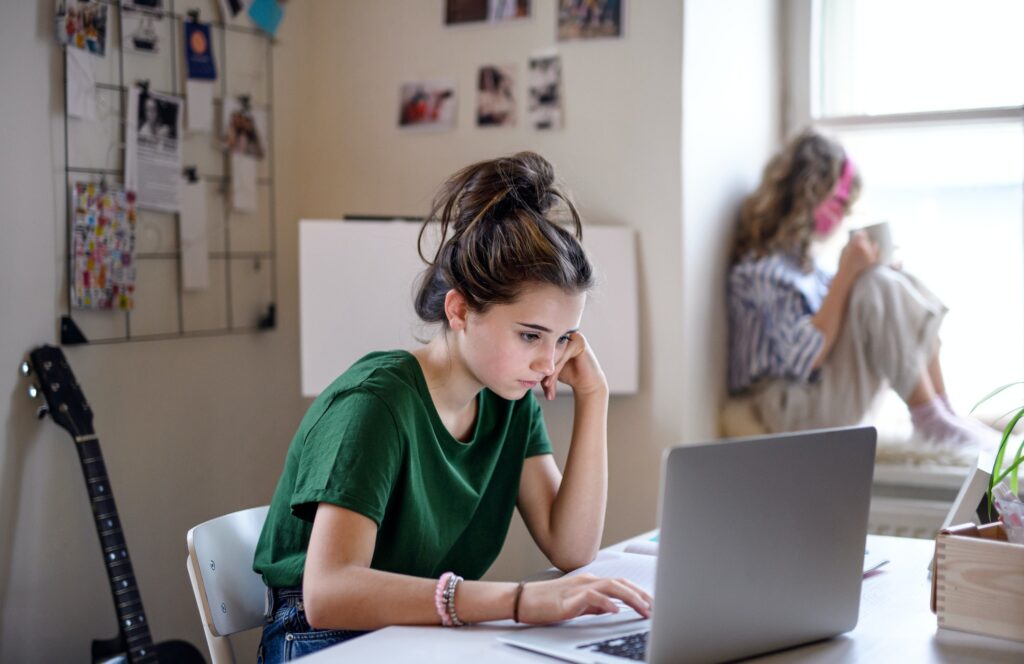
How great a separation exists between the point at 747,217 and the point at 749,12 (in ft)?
1.70

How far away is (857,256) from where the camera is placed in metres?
2.45

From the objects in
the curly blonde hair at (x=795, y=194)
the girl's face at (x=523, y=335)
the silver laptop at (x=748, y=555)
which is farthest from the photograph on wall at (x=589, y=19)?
the silver laptop at (x=748, y=555)

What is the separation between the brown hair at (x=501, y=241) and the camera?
4.30 ft

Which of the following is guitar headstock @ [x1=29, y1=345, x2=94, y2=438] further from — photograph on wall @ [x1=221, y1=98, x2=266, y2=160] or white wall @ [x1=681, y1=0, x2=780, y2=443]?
white wall @ [x1=681, y1=0, x2=780, y2=443]

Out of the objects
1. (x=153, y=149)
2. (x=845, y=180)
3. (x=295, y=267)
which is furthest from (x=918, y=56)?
(x=153, y=149)

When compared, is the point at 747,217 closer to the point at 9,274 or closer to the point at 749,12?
the point at 749,12

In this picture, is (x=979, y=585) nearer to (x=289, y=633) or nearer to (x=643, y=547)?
(x=643, y=547)

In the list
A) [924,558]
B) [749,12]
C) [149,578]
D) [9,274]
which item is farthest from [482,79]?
[924,558]

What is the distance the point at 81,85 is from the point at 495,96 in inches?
36.5

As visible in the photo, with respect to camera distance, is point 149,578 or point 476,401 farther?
point 149,578

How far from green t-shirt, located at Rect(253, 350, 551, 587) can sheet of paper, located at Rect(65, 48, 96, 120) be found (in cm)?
103

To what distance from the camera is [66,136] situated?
2.02m

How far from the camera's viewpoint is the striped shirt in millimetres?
2449

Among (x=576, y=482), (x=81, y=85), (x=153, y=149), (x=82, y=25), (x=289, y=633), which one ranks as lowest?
(x=289, y=633)
